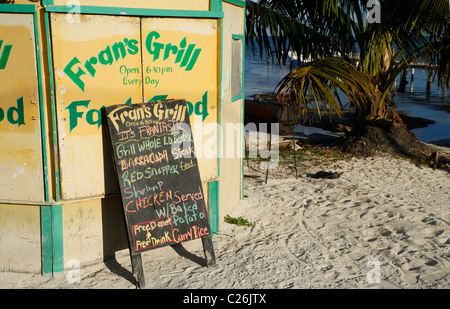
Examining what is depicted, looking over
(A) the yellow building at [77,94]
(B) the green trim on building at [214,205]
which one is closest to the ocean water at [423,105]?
(A) the yellow building at [77,94]

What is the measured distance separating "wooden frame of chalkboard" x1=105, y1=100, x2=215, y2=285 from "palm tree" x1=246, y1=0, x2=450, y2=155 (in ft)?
6.35

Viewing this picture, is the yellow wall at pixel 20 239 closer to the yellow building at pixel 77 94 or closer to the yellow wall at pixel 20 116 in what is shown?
the yellow building at pixel 77 94

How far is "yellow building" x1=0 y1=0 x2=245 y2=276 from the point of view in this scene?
14.9ft

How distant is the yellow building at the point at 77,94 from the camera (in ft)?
14.9

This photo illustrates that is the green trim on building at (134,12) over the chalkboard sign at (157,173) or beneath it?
over

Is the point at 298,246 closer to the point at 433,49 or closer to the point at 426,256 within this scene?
the point at 426,256

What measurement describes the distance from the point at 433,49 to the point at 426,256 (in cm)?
470

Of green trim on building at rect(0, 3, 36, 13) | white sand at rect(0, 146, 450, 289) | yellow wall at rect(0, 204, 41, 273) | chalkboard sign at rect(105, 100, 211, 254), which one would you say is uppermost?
green trim on building at rect(0, 3, 36, 13)

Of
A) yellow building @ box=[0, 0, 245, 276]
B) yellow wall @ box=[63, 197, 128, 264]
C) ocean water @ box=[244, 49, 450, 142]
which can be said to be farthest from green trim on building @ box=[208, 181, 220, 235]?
ocean water @ box=[244, 49, 450, 142]

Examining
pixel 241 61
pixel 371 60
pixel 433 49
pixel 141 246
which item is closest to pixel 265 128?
pixel 371 60

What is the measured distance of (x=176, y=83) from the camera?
5.25 m

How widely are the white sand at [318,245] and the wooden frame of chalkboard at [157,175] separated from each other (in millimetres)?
411

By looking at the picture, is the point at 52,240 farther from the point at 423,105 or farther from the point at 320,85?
the point at 423,105

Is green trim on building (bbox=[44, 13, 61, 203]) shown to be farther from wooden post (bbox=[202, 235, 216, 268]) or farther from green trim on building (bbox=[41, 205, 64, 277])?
wooden post (bbox=[202, 235, 216, 268])
